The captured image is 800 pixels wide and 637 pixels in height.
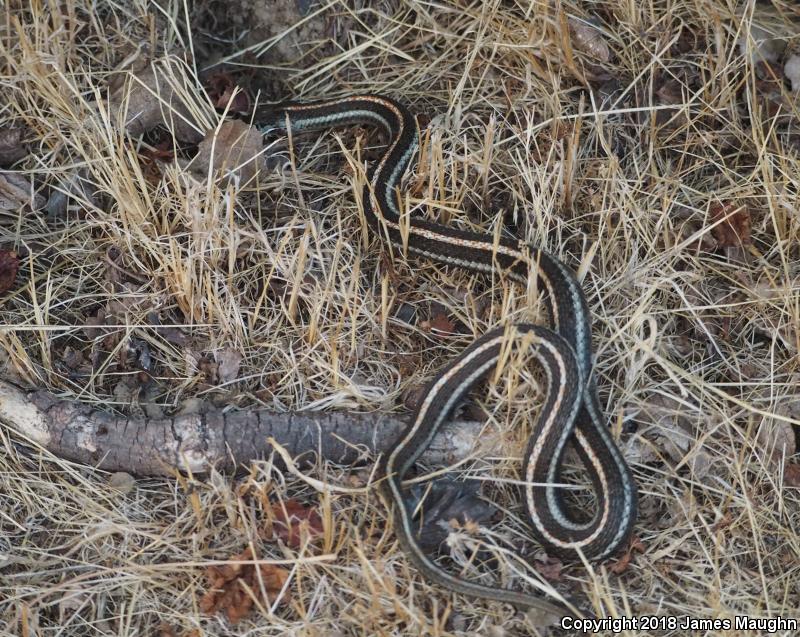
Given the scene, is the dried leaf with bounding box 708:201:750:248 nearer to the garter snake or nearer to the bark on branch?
the garter snake

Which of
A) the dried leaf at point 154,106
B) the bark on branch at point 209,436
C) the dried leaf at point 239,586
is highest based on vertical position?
the dried leaf at point 154,106

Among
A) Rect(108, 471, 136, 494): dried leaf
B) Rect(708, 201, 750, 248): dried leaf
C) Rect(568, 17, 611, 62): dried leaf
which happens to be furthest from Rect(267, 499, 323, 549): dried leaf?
Rect(568, 17, 611, 62): dried leaf

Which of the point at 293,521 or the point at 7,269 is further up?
the point at 7,269

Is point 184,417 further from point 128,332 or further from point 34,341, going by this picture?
point 34,341

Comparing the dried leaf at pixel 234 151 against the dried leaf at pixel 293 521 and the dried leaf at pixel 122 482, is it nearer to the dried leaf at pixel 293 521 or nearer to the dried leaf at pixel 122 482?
the dried leaf at pixel 122 482

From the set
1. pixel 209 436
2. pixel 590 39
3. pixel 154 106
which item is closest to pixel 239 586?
pixel 209 436

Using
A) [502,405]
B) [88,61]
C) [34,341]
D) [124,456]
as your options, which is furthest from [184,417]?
[88,61]

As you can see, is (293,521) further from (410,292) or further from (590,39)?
(590,39)

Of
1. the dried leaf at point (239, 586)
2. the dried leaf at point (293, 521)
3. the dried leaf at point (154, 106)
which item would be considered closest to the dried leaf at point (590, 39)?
the dried leaf at point (154, 106)
